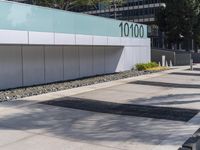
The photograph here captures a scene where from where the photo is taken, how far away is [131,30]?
29.4 metres

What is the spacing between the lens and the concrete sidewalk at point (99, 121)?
324 inches

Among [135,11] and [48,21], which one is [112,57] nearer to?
[48,21]

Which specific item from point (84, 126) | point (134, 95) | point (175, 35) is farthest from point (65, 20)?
point (175, 35)

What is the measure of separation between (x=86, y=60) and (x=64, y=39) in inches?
182

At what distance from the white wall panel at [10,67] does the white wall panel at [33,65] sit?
44 cm

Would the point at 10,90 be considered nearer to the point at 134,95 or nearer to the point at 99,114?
the point at 134,95

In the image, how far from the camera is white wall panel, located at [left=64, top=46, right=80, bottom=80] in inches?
850

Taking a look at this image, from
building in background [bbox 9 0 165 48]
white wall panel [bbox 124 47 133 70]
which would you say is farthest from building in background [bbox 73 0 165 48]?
white wall panel [bbox 124 47 133 70]

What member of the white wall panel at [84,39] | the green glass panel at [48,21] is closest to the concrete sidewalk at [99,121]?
the green glass panel at [48,21]

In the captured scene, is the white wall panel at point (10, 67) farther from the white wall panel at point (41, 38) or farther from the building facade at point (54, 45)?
the white wall panel at point (41, 38)

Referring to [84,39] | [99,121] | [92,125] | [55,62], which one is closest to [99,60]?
[84,39]

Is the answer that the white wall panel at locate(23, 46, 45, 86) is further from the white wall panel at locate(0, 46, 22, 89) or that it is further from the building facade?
the white wall panel at locate(0, 46, 22, 89)

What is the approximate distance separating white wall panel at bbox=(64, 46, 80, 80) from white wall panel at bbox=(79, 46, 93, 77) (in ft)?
1.50

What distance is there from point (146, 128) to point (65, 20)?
36.6 ft
